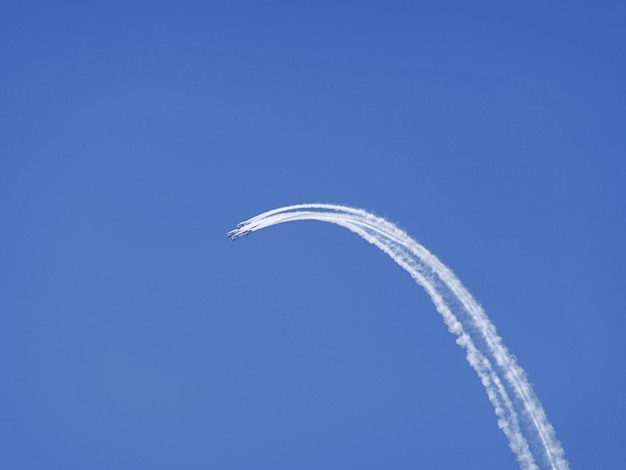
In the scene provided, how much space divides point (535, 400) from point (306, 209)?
835cm

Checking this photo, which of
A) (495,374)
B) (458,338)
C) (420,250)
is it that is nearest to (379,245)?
(420,250)

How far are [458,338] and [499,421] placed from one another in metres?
2.46

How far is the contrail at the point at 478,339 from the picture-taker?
2202 cm

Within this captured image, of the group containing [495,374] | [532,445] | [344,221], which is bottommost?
[532,445]

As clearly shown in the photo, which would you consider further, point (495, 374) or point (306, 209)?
point (306, 209)

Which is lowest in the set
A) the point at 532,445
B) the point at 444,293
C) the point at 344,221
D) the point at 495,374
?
the point at 532,445

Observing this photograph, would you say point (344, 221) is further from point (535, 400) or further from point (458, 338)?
point (535, 400)

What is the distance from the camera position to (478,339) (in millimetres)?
22422

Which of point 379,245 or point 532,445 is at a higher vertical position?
point 379,245

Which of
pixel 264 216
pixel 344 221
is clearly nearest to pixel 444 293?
pixel 344 221

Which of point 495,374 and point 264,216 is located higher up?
point 264,216

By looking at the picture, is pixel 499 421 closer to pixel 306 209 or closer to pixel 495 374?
pixel 495 374

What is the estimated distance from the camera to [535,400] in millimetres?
22250

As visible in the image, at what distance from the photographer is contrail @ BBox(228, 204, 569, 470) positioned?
22.0 meters
